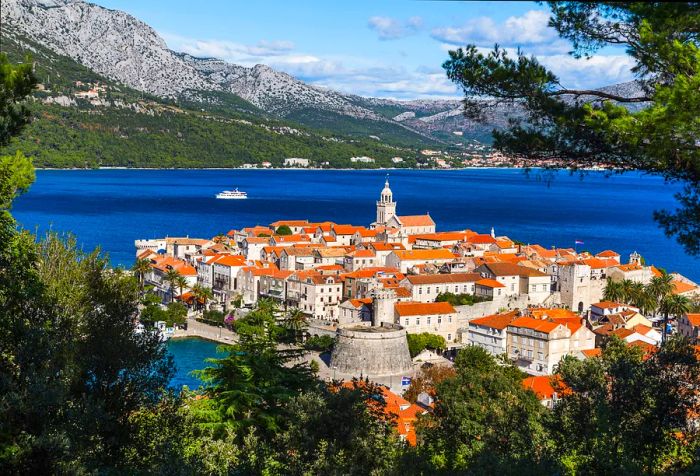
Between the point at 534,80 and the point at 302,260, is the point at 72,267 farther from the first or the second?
the point at 302,260

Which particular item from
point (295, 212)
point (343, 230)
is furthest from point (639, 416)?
point (295, 212)

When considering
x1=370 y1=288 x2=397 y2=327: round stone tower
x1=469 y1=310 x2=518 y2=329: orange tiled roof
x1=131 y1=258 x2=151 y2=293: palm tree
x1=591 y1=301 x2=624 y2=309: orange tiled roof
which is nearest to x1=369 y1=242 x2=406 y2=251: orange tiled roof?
x1=370 y1=288 x2=397 y2=327: round stone tower

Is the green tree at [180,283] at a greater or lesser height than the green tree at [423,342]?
greater

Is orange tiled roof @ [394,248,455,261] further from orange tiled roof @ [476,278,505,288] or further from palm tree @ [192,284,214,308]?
palm tree @ [192,284,214,308]

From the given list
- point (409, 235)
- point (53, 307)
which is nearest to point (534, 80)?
point (53, 307)

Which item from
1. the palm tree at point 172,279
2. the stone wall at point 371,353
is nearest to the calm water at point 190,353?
the stone wall at point 371,353

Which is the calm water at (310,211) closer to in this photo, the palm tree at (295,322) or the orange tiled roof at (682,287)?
the orange tiled roof at (682,287)
